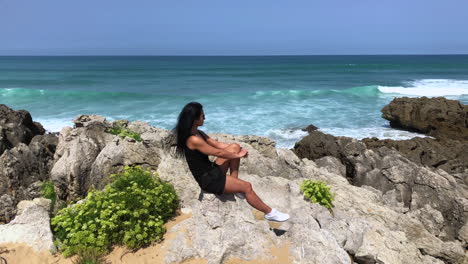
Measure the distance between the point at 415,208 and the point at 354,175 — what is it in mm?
2480

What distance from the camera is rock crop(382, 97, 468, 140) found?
21547mm

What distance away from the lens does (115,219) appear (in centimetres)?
581

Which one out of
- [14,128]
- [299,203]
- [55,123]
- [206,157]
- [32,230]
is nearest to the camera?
[206,157]

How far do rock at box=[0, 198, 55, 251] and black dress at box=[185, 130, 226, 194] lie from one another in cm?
287

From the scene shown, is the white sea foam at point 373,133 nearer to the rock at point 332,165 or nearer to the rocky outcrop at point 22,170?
the rock at point 332,165

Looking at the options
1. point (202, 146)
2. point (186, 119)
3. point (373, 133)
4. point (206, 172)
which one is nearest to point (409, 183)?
point (206, 172)

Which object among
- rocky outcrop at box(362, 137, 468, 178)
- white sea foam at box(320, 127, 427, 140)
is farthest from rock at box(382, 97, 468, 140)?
rocky outcrop at box(362, 137, 468, 178)

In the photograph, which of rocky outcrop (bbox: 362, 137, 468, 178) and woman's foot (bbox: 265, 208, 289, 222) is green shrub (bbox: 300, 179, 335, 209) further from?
rocky outcrop (bbox: 362, 137, 468, 178)

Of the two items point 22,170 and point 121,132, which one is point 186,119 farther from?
point 22,170

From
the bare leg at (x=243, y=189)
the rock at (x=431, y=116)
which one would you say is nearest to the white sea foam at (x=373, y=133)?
the rock at (x=431, y=116)

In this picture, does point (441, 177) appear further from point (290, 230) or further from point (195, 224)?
point (195, 224)

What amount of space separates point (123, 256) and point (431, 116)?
23.6 metres

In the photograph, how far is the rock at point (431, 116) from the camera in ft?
70.7

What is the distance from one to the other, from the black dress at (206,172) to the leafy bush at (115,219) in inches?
36.5
